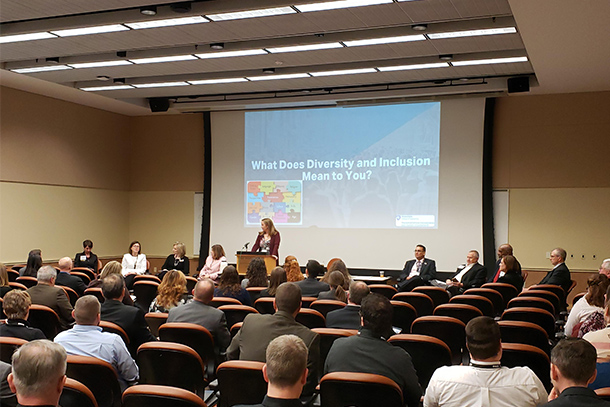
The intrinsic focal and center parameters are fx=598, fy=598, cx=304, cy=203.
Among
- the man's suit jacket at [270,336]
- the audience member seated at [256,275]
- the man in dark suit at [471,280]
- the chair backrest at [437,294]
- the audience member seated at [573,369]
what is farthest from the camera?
the man in dark suit at [471,280]

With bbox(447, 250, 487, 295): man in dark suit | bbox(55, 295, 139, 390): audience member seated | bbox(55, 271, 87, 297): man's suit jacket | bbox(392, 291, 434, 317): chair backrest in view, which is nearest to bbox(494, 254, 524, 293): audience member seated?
bbox(447, 250, 487, 295): man in dark suit

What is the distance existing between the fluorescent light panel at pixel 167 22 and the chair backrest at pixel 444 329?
5049 millimetres

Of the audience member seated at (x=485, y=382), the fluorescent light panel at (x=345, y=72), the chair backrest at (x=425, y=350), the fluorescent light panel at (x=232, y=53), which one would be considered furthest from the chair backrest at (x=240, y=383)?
the fluorescent light panel at (x=345, y=72)

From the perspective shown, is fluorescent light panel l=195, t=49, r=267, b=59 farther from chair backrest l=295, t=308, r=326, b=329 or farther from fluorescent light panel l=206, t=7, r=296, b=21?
chair backrest l=295, t=308, r=326, b=329

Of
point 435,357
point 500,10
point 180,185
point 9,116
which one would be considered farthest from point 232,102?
point 435,357

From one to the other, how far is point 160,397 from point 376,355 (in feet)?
4.31

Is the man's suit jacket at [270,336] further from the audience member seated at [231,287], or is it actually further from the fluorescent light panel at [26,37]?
the fluorescent light panel at [26,37]

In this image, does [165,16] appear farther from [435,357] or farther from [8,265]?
[8,265]

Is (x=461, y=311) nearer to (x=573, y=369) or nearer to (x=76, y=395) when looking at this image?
(x=573, y=369)

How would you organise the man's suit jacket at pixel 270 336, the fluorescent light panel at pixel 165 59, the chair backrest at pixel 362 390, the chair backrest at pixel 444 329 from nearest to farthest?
the chair backrest at pixel 362 390
the man's suit jacket at pixel 270 336
the chair backrest at pixel 444 329
the fluorescent light panel at pixel 165 59

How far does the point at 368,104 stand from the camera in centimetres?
1252

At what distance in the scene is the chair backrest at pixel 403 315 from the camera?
19.6ft

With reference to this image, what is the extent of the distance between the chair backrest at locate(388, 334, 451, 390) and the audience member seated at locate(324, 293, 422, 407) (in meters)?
0.42

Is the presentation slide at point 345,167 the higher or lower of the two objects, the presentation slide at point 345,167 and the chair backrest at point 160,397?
the higher
